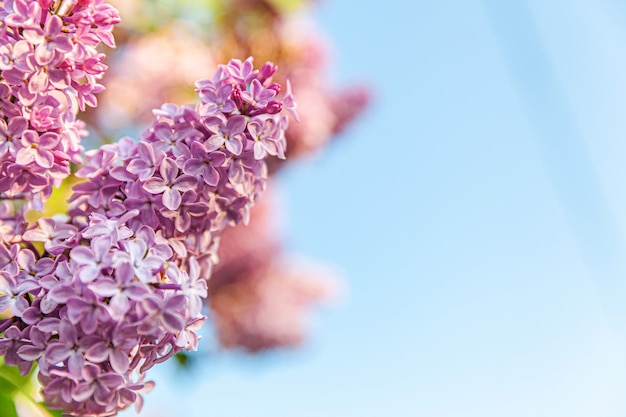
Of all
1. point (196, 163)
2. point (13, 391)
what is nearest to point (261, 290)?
point (13, 391)

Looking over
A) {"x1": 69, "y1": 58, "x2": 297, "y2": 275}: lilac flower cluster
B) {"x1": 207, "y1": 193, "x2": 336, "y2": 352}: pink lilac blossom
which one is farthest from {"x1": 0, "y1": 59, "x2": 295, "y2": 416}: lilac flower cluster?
{"x1": 207, "y1": 193, "x2": 336, "y2": 352}: pink lilac blossom

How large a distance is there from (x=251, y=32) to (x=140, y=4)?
0.29 m

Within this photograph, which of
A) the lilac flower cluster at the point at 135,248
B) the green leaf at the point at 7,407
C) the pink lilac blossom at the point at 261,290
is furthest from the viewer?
the pink lilac blossom at the point at 261,290

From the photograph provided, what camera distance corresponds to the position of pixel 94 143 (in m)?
1.16

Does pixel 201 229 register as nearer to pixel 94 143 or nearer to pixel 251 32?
pixel 94 143

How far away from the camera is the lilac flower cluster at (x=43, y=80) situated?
0.48 m

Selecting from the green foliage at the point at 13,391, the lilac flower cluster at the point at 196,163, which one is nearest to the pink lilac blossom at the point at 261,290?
the green foliage at the point at 13,391

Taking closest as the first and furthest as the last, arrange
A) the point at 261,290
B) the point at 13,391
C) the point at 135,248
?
the point at 135,248
the point at 13,391
the point at 261,290

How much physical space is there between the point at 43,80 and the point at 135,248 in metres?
0.13

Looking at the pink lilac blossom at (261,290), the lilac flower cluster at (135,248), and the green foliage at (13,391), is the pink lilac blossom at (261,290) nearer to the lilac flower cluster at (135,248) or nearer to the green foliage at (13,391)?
the green foliage at (13,391)

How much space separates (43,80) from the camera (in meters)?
0.49

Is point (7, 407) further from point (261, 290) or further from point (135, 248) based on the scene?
point (261, 290)

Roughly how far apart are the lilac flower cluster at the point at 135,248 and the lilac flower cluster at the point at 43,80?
33mm

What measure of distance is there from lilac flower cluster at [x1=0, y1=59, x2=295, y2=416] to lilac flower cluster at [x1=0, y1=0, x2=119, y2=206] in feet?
0.11
